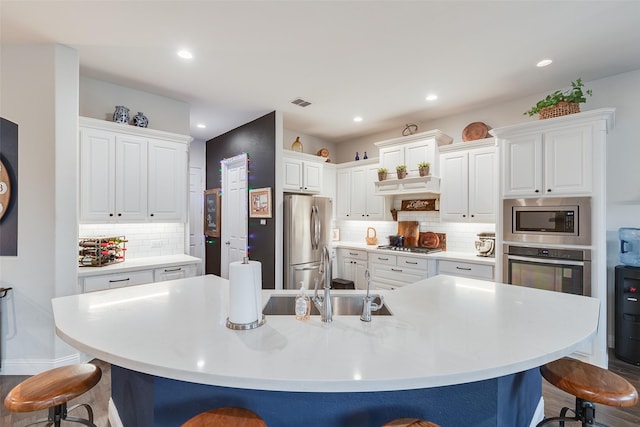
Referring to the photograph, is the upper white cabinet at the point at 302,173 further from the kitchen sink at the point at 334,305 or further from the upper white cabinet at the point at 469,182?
the kitchen sink at the point at 334,305

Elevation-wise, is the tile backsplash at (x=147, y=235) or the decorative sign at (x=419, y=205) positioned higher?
the decorative sign at (x=419, y=205)

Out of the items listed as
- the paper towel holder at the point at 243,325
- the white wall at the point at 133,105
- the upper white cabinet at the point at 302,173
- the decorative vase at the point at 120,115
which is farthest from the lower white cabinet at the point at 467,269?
the decorative vase at the point at 120,115

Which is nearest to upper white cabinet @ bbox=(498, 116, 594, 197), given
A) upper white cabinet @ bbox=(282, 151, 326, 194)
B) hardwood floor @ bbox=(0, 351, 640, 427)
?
hardwood floor @ bbox=(0, 351, 640, 427)

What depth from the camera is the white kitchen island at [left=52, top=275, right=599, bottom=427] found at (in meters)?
1.01

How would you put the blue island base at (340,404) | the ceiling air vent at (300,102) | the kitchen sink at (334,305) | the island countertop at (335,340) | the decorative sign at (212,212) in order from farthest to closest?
the decorative sign at (212,212)
the ceiling air vent at (300,102)
the kitchen sink at (334,305)
the blue island base at (340,404)
the island countertop at (335,340)

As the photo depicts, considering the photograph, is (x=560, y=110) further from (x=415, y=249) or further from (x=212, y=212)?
(x=212, y=212)

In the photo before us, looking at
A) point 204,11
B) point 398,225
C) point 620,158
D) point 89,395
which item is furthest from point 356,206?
point 89,395

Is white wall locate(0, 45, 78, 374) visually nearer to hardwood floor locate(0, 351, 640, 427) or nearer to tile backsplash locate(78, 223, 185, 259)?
hardwood floor locate(0, 351, 640, 427)

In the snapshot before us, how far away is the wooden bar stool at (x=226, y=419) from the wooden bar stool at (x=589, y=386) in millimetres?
1474

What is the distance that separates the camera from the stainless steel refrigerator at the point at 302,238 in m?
4.30

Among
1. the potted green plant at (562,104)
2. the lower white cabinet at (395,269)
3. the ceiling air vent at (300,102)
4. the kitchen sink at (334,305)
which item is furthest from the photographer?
the lower white cabinet at (395,269)

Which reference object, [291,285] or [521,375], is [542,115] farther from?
[291,285]

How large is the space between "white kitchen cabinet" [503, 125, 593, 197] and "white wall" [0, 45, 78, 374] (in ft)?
14.7

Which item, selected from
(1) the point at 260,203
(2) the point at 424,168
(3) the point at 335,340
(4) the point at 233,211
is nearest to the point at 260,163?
(1) the point at 260,203
